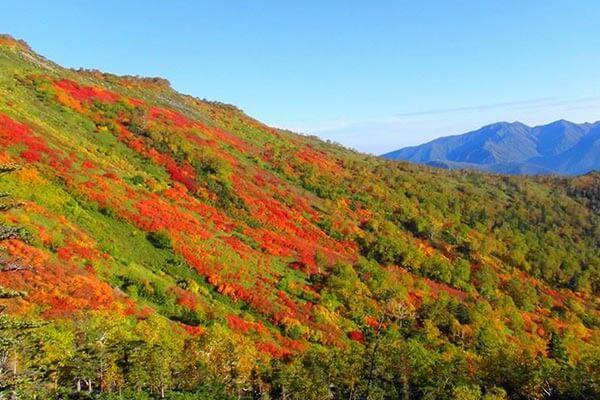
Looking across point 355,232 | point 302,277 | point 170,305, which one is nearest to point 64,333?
point 170,305

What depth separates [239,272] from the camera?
213 ft

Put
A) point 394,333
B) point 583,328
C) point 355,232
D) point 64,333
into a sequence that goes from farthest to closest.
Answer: point 355,232
point 583,328
point 394,333
point 64,333

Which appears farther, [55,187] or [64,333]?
[55,187]

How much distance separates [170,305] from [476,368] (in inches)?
1293

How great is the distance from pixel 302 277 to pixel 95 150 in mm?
37245

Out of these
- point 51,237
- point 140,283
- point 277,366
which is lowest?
point 277,366

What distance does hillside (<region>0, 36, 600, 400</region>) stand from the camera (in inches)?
1522

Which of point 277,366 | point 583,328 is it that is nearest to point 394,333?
point 277,366

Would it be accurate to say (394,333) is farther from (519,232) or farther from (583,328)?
(519,232)

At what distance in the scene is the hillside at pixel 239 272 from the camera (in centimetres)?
3866

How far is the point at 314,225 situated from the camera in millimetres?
97938

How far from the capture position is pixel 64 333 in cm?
3481

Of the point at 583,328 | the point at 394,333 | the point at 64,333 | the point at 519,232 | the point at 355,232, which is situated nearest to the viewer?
the point at 64,333

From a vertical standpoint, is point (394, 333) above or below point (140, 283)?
below
